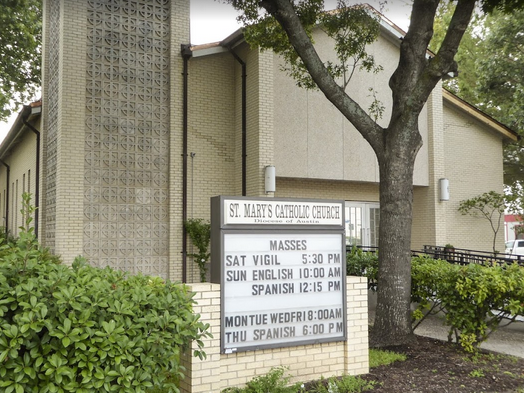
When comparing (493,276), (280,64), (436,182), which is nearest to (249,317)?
(493,276)

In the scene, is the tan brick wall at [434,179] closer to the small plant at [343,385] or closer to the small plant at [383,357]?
the small plant at [383,357]

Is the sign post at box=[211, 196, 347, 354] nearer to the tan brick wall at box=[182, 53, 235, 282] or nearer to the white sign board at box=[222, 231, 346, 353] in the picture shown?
the white sign board at box=[222, 231, 346, 353]

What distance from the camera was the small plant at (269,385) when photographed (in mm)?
5896

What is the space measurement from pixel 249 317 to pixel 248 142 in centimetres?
998

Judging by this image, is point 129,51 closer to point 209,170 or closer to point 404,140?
point 209,170

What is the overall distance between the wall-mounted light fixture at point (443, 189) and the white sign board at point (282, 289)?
42.4ft

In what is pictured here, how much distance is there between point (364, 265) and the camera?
1188cm

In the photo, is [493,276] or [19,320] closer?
[19,320]

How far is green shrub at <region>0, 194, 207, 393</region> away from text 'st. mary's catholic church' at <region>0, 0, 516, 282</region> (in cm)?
1022

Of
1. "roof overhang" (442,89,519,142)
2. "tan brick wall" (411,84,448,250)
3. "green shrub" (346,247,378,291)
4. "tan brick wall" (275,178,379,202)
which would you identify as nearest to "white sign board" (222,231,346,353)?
"green shrub" (346,247,378,291)

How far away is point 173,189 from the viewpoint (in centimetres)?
1540

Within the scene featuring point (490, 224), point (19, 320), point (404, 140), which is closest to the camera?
point (19, 320)

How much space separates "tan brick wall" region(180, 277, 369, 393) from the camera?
19.5 feet

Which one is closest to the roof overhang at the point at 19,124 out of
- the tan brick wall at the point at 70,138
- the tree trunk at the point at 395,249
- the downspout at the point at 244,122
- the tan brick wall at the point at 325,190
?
the tan brick wall at the point at 70,138
